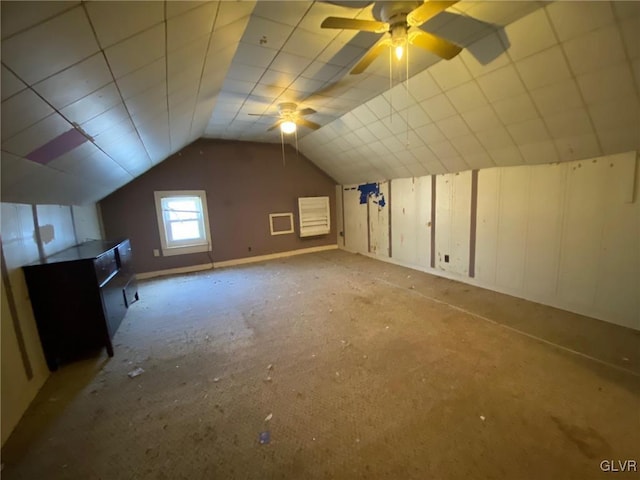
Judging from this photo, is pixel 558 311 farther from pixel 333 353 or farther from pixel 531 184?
pixel 333 353

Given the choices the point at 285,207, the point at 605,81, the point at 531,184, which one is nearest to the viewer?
the point at 605,81

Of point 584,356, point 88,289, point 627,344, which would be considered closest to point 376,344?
point 584,356

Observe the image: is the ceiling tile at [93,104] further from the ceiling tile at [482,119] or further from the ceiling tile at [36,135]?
the ceiling tile at [482,119]

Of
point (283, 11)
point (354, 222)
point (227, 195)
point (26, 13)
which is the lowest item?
point (354, 222)

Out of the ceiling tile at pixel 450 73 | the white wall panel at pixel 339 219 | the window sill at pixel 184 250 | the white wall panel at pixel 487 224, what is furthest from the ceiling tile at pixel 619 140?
the window sill at pixel 184 250

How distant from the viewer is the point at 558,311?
2879 mm

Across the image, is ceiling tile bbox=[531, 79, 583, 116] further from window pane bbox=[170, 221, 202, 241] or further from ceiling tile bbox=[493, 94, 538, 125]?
window pane bbox=[170, 221, 202, 241]

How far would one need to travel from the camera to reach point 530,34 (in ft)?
6.26

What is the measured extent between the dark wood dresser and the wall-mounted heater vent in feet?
13.3

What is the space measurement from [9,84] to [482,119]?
3.48 meters

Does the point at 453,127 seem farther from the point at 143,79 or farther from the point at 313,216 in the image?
the point at 313,216

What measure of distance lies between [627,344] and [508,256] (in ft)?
4.35

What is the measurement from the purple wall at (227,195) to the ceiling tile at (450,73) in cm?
371

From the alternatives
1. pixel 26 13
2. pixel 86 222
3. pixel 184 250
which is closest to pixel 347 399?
pixel 26 13
